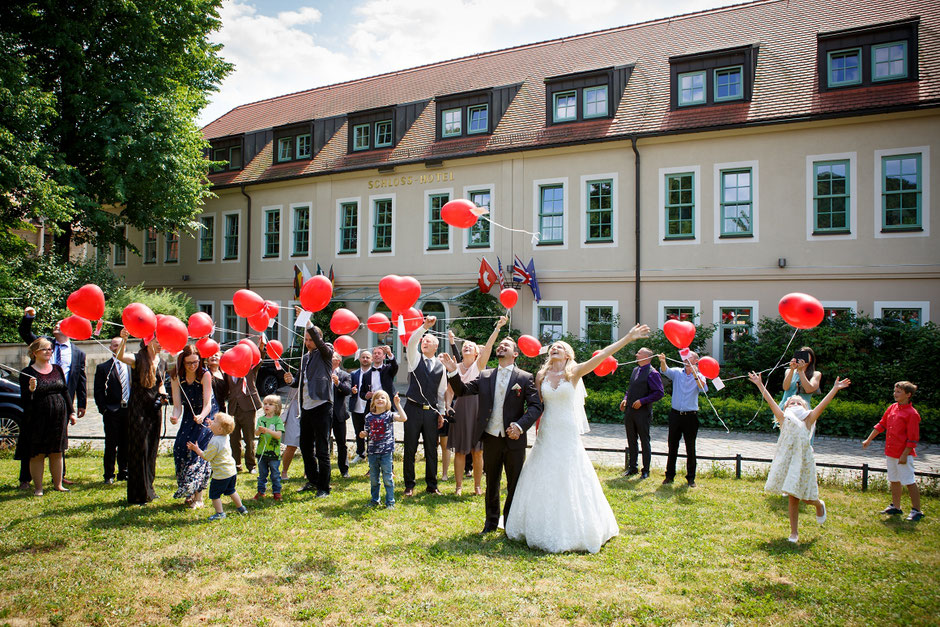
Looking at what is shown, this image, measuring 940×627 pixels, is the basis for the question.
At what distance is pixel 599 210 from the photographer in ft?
62.7

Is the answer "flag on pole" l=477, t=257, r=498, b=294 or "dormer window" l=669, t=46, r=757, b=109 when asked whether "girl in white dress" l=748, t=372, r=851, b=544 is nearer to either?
"flag on pole" l=477, t=257, r=498, b=294

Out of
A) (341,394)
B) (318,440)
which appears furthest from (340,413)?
(318,440)

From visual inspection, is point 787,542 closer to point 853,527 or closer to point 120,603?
point 853,527

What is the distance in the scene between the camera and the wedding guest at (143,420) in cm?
723

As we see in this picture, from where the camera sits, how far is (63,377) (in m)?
7.91

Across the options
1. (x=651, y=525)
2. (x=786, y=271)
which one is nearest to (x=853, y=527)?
(x=651, y=525)

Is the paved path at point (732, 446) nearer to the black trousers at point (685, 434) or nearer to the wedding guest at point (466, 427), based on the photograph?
the black trousers at point (685, 434)

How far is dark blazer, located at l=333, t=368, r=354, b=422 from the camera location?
895 cm

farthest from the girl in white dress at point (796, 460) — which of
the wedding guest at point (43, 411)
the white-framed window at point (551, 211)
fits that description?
the white-framed window at point (551, 211)

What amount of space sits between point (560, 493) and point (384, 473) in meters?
2.39

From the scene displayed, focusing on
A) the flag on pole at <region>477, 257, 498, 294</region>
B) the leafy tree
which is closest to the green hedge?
the flag on pole at <region>477, 257, 498, 294</region>

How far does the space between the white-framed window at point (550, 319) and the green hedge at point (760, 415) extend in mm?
3976

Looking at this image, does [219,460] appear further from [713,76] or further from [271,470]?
[713,76]

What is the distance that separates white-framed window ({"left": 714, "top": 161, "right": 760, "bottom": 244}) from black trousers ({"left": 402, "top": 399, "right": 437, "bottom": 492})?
1282 centimetres
